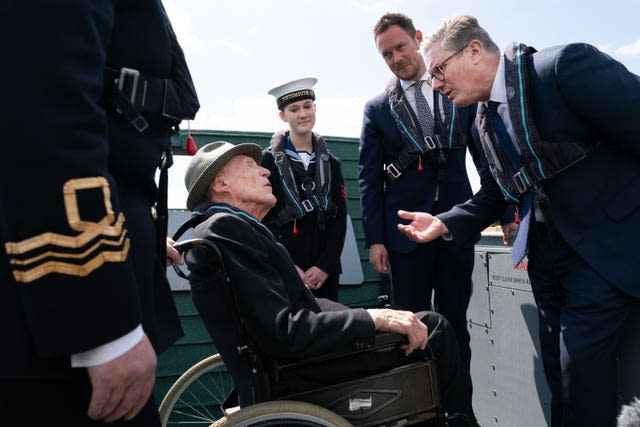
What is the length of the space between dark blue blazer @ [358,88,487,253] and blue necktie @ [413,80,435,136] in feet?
0.49

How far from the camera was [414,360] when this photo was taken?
2.14 metres

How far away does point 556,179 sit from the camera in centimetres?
210

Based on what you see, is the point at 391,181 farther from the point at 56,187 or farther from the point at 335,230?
the point at 56,187

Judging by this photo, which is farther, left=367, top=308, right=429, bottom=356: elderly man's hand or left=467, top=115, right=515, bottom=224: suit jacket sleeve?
left=467, top=115, right=515, bottom=224: suit jacket sleeve

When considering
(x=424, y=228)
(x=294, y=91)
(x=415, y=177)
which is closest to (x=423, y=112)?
(x=415, y=177)

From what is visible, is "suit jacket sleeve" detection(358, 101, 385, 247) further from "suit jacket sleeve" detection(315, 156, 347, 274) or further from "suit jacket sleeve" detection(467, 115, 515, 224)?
"suit jacket sleeve" detection(467, 115, 515, 224)

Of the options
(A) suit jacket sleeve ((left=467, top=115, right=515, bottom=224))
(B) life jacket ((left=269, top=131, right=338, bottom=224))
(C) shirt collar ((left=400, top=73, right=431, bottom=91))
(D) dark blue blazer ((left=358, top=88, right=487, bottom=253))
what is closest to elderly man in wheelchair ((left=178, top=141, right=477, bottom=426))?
(A) suit jacket sleeve ((left=467, top=115, right=515, bottom=224))

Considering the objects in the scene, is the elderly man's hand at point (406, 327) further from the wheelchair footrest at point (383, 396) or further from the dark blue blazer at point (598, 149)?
the dark blue blazer at point (598, 149)

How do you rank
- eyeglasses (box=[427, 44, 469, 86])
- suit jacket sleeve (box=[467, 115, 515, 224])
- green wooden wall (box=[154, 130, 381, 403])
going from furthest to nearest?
green wooden wall (box=[154, 130, 381, 403]), suit jacket sleeve (box=[467, 115, 515, 224]), eyeglasses (box=[427, 44, 469, 86])

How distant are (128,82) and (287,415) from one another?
3.77 feet

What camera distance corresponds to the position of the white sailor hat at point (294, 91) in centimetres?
387

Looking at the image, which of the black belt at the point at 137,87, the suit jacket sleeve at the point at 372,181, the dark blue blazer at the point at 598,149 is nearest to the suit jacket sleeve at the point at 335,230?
the suit jacket sleeve at the point at 372,181

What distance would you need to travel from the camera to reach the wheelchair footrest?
195 cm

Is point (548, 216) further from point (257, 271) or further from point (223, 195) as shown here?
point (223, 195)
